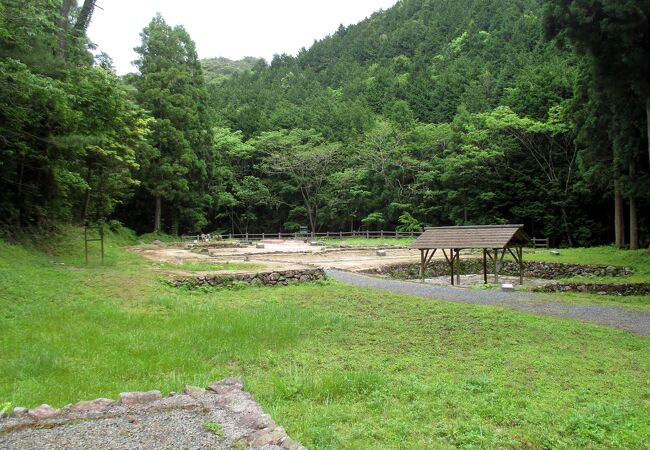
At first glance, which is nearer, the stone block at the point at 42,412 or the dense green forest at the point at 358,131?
the stone block at the point at 42,412

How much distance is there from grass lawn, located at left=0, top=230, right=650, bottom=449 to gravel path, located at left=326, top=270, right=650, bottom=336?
1094mm

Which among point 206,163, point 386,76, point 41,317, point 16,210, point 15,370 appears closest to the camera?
point 15,370

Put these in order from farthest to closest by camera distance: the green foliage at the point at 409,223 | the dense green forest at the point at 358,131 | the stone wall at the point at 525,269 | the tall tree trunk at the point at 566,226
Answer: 1. the green foliage at the point at 409,223
2. the tall tree trunk at the point at 566,226
3. the stone wall at the point at 525,269
4. the dense green forest at the point at 358,131

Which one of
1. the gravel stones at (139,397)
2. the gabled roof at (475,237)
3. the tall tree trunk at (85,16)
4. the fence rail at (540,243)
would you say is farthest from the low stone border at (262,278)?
the fence rail at (540,243)

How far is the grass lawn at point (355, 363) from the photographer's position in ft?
13.6

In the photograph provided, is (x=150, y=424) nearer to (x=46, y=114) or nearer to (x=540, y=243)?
(x=46, y=114)

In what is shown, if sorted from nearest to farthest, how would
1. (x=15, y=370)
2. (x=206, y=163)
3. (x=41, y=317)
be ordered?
1. (x=15, y=370)
2. (x=41, y=317)
3. (x=206, y=163)

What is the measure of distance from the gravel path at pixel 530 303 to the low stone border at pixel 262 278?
5.46 feet

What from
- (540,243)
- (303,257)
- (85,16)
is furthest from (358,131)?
(85,16)

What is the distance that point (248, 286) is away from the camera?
14008mm

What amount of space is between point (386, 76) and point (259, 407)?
57922mm

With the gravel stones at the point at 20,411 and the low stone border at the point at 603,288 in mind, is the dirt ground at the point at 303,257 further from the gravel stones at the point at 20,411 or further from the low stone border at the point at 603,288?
the gravel stones at the point at 20,411

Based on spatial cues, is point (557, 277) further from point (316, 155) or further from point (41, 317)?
point (316, 155)

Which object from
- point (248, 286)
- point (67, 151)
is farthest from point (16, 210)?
point (248, 286)
